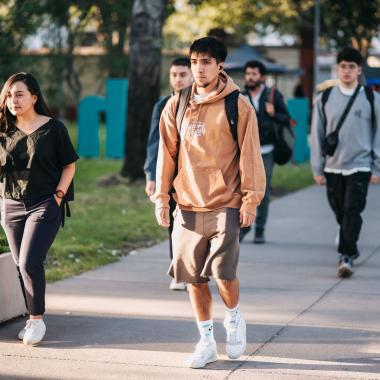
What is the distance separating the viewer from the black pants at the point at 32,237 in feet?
20.7

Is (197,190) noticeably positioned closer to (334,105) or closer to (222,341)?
(222,341)

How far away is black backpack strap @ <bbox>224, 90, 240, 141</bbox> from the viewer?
5664 mm

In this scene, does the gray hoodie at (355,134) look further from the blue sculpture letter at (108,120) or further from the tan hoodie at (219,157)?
the blue sculpture letter at (108,120)

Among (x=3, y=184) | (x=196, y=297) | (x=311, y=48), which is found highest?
(x=3, y=184)

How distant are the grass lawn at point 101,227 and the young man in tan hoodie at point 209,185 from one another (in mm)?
1858

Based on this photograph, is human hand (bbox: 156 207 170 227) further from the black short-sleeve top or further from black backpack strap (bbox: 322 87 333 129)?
black backpack strap (bbox: 322 87 333 129)

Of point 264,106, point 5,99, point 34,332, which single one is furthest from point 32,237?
point 264,106

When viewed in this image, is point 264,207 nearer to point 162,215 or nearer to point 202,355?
point 162,215

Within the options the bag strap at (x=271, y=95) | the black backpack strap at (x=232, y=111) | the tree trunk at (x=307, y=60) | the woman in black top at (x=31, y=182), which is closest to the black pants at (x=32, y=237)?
the woman in black top at (x=31, y=182)

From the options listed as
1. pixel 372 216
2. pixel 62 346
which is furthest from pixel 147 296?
pixel 372 216

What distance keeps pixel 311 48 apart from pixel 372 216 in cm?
4935

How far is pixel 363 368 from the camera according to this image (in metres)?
5.73

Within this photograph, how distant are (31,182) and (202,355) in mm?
1580

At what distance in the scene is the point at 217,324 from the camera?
6875 millimetres
